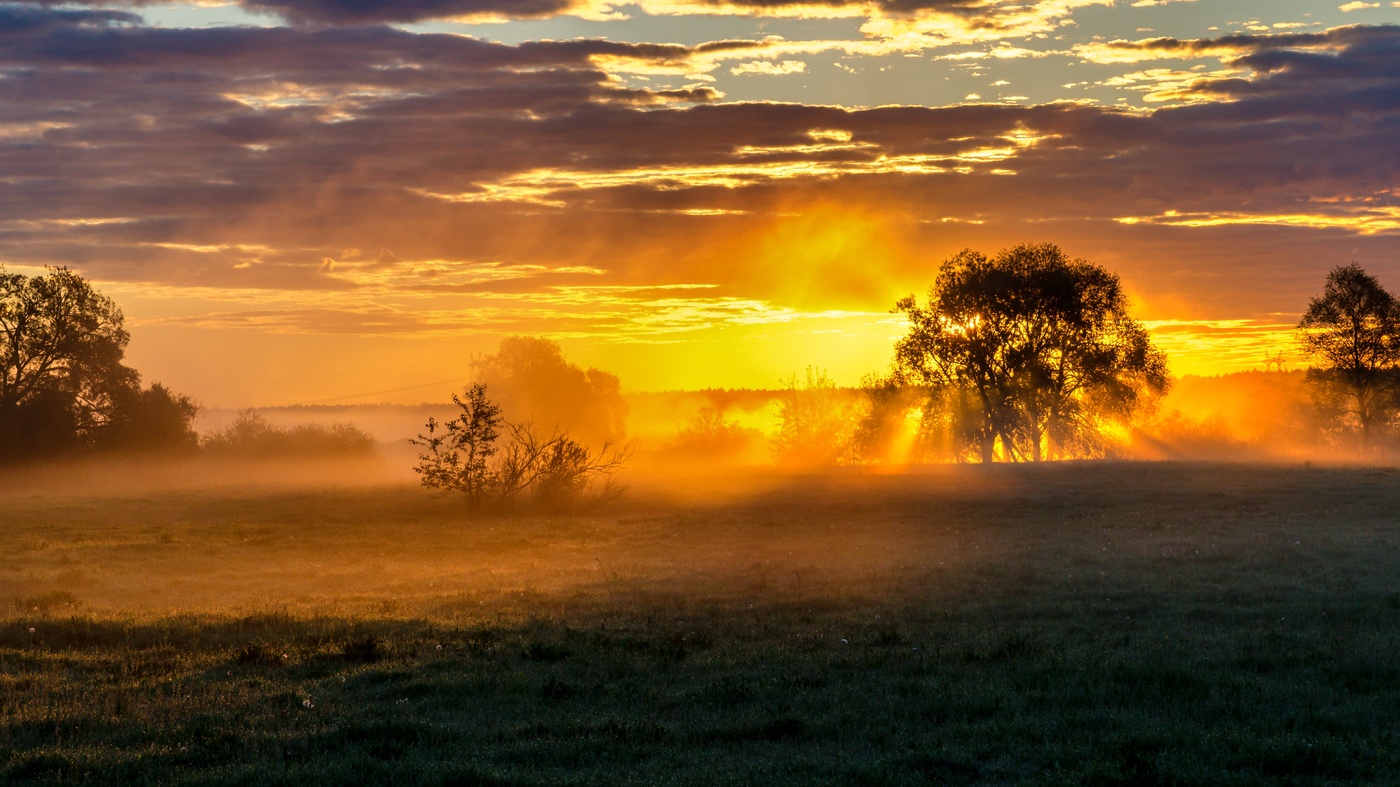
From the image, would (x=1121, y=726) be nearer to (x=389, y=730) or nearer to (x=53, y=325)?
(x=389, y=730)

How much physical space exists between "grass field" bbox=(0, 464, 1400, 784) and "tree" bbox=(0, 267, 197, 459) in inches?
1198

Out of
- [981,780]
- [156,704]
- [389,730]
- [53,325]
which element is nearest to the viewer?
[981,780]

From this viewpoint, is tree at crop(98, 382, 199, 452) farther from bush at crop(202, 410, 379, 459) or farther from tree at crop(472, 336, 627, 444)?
tree at crop(472, 336, 627, 444)

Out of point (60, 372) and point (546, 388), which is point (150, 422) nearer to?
point (60, 372)

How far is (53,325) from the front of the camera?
61.3 meters

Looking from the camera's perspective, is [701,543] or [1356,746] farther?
[701,543]

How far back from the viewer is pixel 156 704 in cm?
1287

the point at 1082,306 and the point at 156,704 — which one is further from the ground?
the point at 1082,306

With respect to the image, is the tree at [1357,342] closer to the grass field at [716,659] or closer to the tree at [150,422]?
the grass field at [716,659]

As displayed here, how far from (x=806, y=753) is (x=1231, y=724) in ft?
15.7

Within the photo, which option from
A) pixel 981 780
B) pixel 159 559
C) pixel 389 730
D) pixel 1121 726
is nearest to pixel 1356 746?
pixel 1121 726

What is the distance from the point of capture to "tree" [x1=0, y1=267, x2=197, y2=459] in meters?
60.5

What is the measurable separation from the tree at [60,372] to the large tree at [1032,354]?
162 ft

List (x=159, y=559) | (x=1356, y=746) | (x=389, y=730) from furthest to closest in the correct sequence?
(x=159, y=559), (x=389, y=730), (x=1356, y=746)
